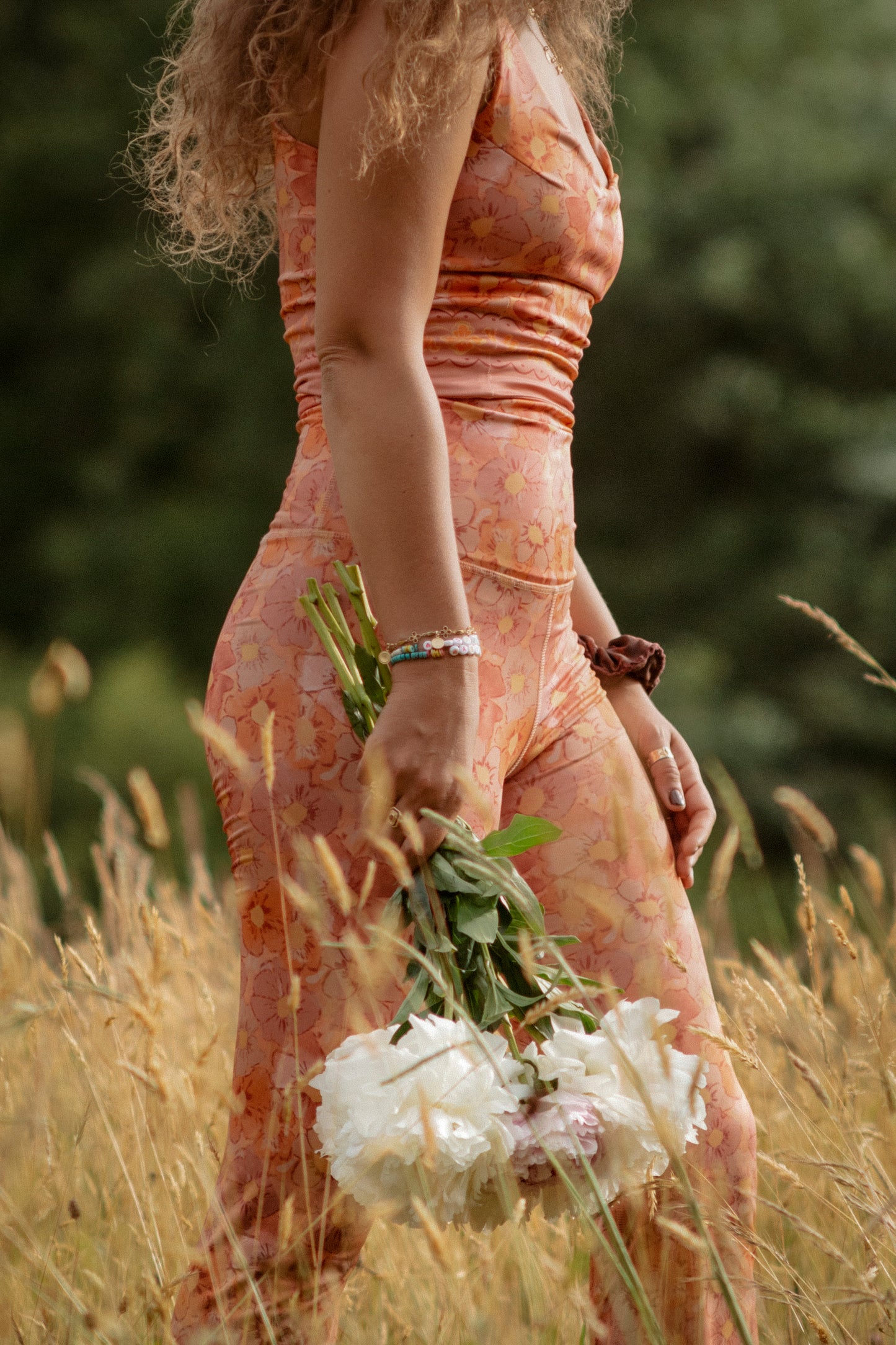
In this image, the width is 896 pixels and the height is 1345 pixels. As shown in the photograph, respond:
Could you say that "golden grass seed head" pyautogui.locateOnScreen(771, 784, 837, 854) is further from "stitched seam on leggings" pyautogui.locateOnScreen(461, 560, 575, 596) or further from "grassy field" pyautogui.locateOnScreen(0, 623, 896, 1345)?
"stitched seam on leggings" pyautogui.locateOnScreen(461, 560, 575, 596)

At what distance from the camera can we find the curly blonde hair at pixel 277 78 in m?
1.16

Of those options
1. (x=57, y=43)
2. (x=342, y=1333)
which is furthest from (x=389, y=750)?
(x=57, y=43)

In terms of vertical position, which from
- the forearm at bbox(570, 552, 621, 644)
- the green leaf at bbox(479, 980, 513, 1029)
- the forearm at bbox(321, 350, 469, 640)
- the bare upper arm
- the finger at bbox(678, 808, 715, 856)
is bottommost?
the finger at bbox(678, 808, 715, 856)

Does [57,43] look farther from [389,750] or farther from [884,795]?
[389,750]

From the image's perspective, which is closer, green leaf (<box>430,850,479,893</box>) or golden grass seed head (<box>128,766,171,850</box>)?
green leaf (<box>430,850,479,893</box>)

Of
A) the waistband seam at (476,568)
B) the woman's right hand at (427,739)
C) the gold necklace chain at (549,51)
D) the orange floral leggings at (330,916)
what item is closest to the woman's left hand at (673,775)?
the orange floral leggings at (330,916)

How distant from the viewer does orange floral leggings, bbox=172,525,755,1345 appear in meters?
1.22

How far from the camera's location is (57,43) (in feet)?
38.0

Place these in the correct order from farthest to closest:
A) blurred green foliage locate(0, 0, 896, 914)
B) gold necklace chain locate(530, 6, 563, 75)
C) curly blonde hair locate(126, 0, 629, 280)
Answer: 1. blurred green foliage locate(0, 0, 896, 914)
2. gold necklace chain locate(530, 6, 563, 75)
3. curly blonde hair locate(126, 0, 629, 280)

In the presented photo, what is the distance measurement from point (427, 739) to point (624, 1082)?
12.8 inches

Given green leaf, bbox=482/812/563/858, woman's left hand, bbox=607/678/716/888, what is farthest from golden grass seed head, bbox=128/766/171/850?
woman's left hand, bbox=607/678/716/888

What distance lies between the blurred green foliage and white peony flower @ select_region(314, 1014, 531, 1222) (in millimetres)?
8272

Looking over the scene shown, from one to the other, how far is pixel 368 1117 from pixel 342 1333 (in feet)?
2.52

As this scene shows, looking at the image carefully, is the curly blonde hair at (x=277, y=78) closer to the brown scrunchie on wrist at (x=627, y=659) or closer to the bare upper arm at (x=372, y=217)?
the bare upper arm at (x=372, y=217)
